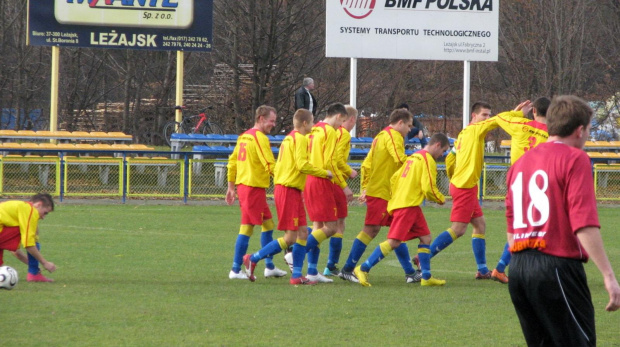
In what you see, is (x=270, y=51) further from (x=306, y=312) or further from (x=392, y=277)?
(x=306, y=312)

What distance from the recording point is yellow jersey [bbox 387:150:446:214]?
9.49 meters

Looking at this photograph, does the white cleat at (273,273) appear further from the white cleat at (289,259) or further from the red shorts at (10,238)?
the red shorts at (10,238)

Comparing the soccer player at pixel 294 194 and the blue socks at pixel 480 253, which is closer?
the soccer player at pixel 294 194

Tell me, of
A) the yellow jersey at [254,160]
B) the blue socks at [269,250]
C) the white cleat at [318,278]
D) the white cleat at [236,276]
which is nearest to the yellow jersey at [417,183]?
the white cleat at [318,278]

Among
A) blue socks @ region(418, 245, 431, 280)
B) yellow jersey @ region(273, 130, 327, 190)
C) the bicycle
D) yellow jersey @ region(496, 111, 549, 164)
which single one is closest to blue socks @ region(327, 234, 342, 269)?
yellow jersey @ region(273, 130, 327, 190)

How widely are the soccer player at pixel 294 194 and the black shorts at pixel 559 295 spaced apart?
507 cm

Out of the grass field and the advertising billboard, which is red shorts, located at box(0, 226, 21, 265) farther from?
the advertising billboard

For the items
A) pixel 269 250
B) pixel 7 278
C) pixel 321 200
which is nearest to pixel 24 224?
pixel 7 278

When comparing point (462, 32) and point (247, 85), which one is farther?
point (247, 85)

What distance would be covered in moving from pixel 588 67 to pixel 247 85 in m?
14.1

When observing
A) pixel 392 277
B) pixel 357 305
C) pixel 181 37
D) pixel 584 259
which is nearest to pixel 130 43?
pixel 181 37

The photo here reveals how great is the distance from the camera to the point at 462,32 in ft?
87.5

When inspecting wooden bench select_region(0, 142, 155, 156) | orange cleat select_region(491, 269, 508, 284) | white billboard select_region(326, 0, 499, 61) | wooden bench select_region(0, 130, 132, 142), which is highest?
white billboard select_region(326, 0, 499, 61)

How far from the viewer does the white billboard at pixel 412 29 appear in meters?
25.7
